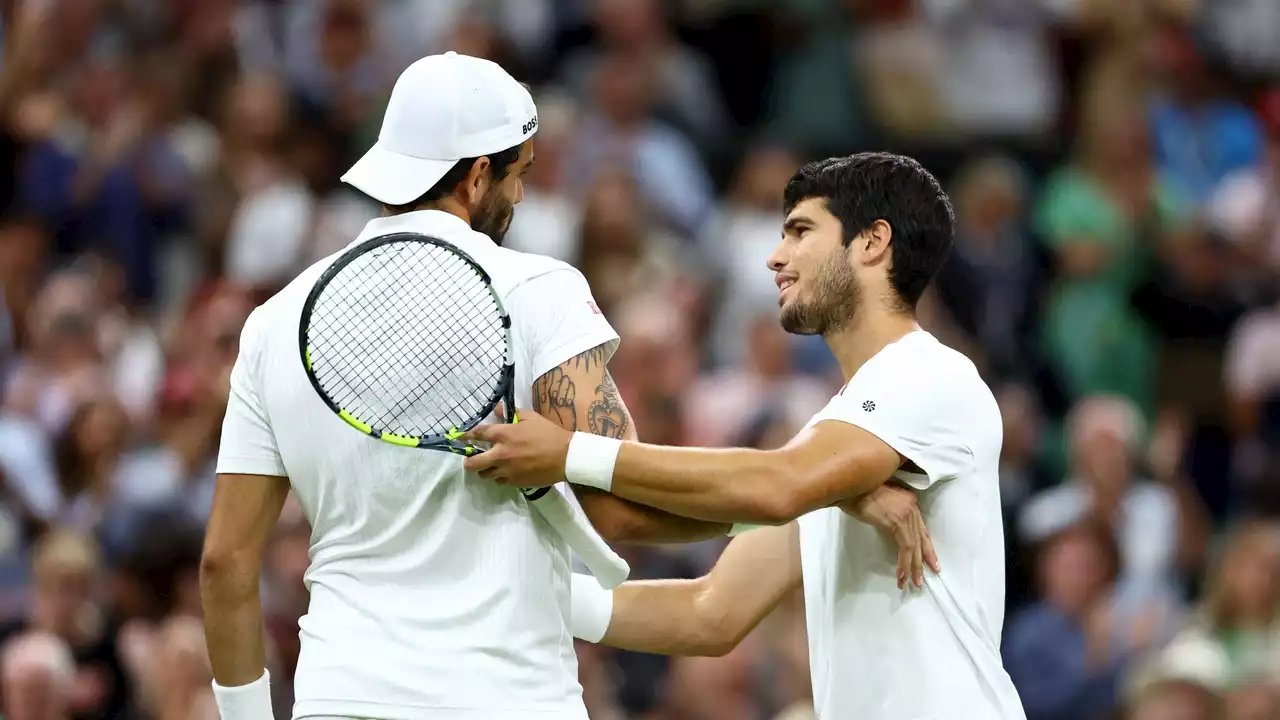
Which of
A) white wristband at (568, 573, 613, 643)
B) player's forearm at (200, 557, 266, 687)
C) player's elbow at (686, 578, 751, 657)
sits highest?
player's forearm at (200, 557, 266, 687)

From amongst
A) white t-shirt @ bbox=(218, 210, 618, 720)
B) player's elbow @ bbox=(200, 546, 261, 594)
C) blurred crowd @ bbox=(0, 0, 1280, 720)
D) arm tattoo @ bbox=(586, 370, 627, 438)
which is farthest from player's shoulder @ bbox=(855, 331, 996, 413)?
blurred crowd @ bbox=(0, 0, 1280, 720)

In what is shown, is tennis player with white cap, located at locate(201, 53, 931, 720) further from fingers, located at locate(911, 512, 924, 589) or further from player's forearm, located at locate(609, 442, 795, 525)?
fingers, located at locate(911, 512, 924, 589)

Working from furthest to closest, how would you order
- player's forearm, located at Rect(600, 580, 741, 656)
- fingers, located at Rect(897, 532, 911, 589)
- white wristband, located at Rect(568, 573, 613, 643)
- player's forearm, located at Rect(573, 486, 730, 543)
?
player's forearm, located at Rect(600, 580, 741, 656) → white wristband, located at Rect(568, 573, 613, 643) → fingers, located at Rect(897, 532, 911, 589) → player's forearm, located at Rect(573, 486, 730, 543)

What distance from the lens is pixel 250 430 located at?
423cm

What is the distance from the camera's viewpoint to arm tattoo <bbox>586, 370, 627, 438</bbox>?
4195 millimetres

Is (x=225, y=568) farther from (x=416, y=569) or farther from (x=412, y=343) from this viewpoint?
(x=412, y=343)

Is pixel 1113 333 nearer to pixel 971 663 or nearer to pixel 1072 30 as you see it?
pixel 1072 30

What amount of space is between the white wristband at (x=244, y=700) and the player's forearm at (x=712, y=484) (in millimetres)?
915

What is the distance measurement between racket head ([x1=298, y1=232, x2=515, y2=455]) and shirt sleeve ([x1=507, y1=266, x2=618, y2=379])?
71 millimetres

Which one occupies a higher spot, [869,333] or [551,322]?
[551,322]

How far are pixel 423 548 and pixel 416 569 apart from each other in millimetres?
A: 46

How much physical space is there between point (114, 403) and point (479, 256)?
18.3 feet

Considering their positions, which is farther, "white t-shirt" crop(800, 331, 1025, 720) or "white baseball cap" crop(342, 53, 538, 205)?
"white t-shirt" crop(800, 331, 1025, 720)

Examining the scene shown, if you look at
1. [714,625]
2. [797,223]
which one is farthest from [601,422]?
[714,625]
